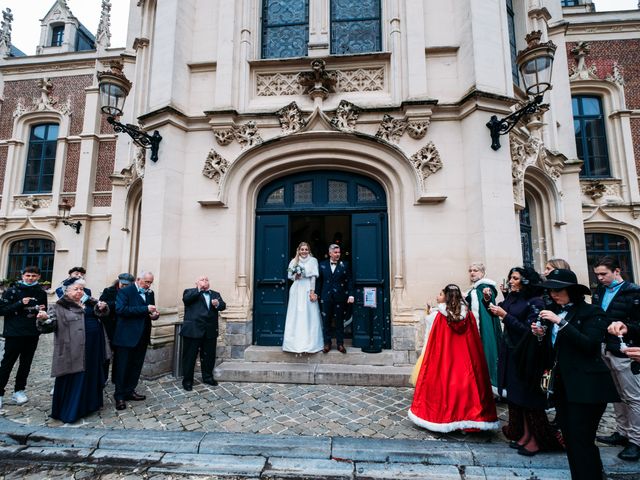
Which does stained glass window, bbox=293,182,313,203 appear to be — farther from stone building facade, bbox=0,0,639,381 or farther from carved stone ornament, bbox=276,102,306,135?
carved stone ornament, bbox=276,102,306,135

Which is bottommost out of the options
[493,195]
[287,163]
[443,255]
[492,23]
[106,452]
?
[106,452]

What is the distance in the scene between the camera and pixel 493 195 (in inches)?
224

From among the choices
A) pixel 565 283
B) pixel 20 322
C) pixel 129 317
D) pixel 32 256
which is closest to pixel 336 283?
pixel 129 317

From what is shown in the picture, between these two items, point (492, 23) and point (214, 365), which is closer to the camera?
point (214, 365)

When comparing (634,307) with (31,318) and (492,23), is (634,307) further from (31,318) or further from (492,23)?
(31,318)

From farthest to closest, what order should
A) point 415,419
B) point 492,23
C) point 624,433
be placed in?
1. point 492,23
2. point 415,419
3. point 624,433

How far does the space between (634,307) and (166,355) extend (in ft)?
21.2

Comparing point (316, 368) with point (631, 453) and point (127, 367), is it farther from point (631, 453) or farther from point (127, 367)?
point (631, 453)

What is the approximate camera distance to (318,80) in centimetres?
648

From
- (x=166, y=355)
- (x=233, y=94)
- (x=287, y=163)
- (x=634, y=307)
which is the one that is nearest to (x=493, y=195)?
(x=634, y=307)

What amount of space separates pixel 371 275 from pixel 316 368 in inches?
76.1

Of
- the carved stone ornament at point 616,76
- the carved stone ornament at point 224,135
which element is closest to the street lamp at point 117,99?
the carved stone ornament at point 224,135

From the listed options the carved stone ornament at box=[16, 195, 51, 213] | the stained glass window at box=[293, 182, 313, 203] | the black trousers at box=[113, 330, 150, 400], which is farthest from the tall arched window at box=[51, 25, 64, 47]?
the black trousers at box=[113, 330, 150, 400]

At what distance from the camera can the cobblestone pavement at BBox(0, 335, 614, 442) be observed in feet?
12.7
